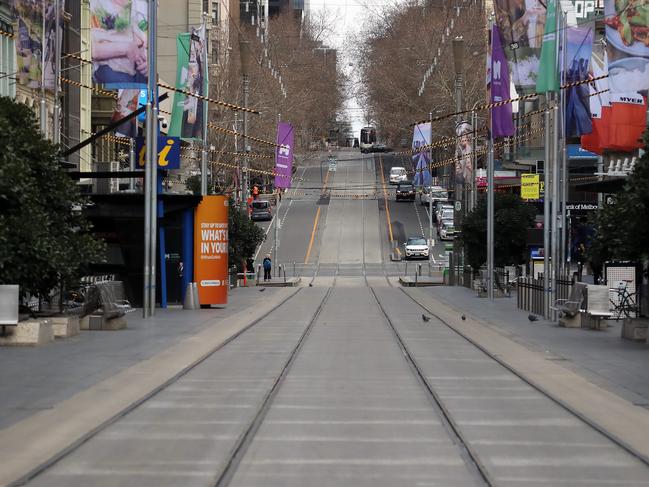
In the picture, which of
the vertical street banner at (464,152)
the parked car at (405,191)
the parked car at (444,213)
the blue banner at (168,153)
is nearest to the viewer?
the blue banner at (168,153)

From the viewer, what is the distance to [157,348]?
23766 mm

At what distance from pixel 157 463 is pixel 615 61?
76.7ft

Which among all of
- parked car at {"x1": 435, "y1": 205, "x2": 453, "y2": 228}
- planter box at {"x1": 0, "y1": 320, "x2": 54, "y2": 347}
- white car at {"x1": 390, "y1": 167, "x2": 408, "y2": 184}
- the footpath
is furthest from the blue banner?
white car at {"x1": 390, "y1": 167, "x2": 408, "y2": 184}

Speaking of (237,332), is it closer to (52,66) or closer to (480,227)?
(52,66)

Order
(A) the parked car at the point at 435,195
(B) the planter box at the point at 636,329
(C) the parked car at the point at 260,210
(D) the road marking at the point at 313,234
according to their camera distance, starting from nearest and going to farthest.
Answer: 1. (B) the planter box at the point at 636,329
2. (D) the road marking at the point at 313,234
3. (C) the parked car at the point at 260,210
4. (A) the parked car at the point at 435,195

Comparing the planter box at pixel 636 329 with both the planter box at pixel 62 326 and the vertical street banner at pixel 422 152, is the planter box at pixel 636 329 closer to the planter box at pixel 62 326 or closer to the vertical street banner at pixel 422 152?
the planter box at pixel 62 326

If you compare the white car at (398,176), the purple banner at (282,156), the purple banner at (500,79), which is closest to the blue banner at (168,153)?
the purple banner at (500,79)

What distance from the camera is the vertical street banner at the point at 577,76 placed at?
33.1 m

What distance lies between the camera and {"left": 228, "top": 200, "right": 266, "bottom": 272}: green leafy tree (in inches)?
2334

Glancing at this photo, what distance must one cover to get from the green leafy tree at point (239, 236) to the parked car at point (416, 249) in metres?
23.5

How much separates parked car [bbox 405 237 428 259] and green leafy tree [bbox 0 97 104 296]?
191 ft

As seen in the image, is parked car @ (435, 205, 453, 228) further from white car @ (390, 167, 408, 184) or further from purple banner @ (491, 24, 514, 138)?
purple banner @ (491, 24, 514, 138)

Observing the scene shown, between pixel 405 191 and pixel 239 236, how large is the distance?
54.2 metres

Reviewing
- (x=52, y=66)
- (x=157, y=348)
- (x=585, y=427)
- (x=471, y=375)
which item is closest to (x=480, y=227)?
(x=52, y=66)
